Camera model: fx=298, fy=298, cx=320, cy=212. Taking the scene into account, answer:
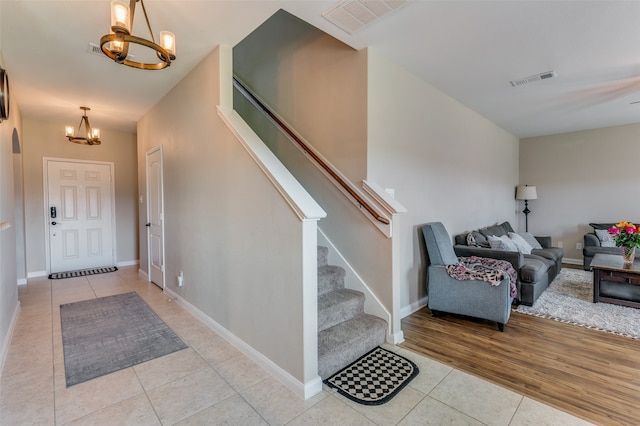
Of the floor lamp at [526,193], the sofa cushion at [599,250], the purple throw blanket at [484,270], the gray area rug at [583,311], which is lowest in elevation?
the gray area rug at [583,311]

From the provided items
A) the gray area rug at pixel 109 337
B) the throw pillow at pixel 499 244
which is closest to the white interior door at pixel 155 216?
the gray area rug at pixel 109 337

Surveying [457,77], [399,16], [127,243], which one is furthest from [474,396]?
[127,243]

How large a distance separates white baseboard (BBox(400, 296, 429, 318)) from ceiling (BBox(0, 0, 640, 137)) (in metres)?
2.67

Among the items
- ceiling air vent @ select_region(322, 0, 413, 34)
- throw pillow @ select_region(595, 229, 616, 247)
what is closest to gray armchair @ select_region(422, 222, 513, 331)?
ceiling air vent @ select_region(322, 0, 413, 34)

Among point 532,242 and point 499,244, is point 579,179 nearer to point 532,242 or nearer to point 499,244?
point 532,242

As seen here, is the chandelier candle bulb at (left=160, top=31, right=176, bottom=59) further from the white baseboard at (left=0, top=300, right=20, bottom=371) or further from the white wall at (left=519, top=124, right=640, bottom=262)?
the white wall at (left=519, top=124, right=640, bottom=262)

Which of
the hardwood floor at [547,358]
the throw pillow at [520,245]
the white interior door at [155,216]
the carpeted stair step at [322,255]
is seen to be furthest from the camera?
the throw pillow at [520,245]

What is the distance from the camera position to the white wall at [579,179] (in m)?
5.65

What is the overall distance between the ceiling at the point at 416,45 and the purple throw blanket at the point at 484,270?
2.18 m

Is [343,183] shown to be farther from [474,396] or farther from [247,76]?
[247,76]

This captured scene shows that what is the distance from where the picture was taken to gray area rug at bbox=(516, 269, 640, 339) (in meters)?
3.04

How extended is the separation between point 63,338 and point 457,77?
4959 millimetres

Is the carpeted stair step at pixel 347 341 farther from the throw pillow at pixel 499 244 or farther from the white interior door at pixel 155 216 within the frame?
the white interior door at pixel 155 216

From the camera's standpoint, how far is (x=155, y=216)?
443cm
